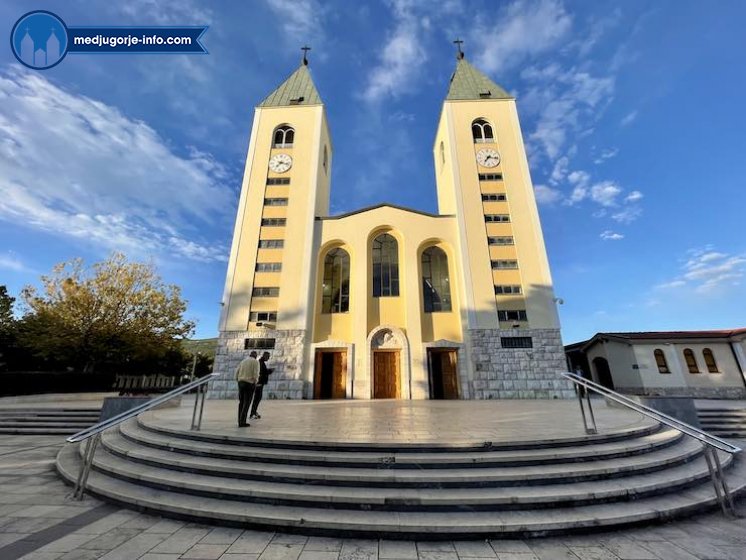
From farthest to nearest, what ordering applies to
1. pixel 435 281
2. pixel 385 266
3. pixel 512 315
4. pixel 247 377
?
1. pixel 385 266
2. pixel 435 281
3. pixel 512 315
4. pixel 247 377

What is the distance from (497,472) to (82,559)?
163 inches

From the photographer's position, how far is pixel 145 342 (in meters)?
19.8

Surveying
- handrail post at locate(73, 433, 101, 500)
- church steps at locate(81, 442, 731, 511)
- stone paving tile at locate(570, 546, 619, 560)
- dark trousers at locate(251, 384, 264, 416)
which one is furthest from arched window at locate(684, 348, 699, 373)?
handrail post at locate(73, 433, 101, 500)

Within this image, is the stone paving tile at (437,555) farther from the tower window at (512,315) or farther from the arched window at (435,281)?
the tower window at (512,315)

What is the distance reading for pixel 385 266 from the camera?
1797cm

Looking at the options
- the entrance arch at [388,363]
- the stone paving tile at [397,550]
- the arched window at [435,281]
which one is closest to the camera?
the stone paving tile at [397,550]

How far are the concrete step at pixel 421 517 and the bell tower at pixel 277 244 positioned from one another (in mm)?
11776

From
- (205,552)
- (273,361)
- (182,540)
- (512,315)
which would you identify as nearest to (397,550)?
(205,552)

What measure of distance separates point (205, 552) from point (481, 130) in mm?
23873

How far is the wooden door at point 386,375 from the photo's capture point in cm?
1528

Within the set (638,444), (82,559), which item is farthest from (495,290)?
(82,559)

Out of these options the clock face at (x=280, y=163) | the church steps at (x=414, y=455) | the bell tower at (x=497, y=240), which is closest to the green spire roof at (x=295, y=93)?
the clock face at (x=280, y=163)

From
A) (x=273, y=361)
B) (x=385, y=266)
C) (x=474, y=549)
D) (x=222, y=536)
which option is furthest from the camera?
(x=385, y=266)

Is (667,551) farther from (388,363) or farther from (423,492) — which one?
(388,363)
